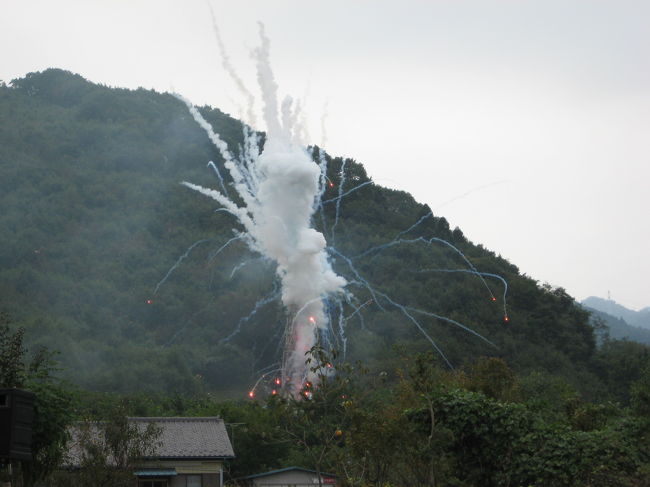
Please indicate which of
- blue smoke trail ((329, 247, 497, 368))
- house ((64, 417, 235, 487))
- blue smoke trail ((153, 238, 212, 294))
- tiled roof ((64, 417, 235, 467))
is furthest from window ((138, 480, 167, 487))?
blue smoke trail ((153, 238, 212, 294))

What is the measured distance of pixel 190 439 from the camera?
35.6 metres

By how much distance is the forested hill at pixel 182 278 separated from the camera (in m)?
68.1

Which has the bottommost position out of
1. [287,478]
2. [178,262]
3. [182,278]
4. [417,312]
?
[287,478]

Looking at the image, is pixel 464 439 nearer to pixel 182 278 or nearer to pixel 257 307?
pixel 257 307

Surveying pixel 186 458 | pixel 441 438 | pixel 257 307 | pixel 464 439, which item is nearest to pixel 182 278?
pixel 257 307

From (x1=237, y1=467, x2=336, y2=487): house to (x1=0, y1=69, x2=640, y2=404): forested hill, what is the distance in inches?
1069

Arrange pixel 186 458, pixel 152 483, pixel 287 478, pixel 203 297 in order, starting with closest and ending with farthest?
1. pixel 152 483
2. pixel 186 458
3. pixel 287 478
4. pixel 203 297

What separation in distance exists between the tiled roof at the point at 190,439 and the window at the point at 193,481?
69 centimetres

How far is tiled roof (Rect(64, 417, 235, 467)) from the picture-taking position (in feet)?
112

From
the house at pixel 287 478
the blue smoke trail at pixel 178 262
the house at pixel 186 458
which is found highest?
the blue smoke trail at pixel 178 262

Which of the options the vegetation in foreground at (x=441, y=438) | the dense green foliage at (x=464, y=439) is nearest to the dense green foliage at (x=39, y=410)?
the vegetation in foreground at (x=441, y=438)

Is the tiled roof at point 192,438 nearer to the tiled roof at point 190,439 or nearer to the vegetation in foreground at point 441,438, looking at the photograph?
the tiled roof at point 190,439

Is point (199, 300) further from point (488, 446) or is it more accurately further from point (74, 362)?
point (488, 446)

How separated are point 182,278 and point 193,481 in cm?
4815
